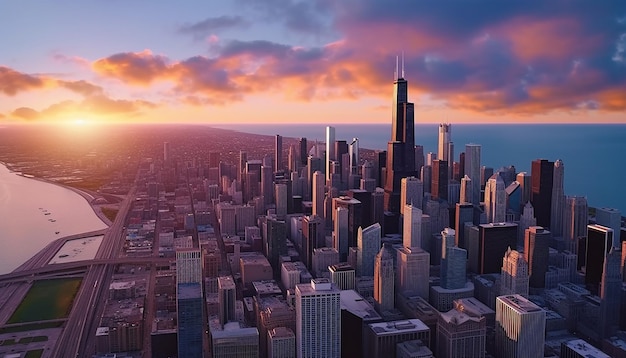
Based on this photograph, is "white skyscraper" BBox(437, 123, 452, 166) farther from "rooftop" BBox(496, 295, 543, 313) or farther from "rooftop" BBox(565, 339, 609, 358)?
"rooftop" BBox(565, 339, 609, 358)

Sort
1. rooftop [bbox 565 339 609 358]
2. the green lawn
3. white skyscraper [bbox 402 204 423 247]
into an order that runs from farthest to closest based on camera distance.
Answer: white skyscraper [bbox 402 204 423 247] < the green lawn < rooftop [bbox 565 339 609 358]

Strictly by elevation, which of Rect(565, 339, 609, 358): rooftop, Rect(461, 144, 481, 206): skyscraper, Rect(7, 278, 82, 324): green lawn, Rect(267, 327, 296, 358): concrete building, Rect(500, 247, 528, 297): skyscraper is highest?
Rect(461, 144, 481, 206): skyscraper

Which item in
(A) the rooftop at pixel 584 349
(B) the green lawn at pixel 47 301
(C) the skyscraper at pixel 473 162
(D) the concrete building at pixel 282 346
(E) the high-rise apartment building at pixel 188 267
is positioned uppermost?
(C) the skyscraper at pixel 473 162

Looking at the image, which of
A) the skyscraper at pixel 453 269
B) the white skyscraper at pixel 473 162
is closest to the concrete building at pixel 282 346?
the skyscraper at pixel 453 269

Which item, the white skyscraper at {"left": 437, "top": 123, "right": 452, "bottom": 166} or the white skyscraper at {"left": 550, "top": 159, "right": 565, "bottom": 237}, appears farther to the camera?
the white skyscraper at {"left": 437, "top": 123, "right": 452, "bottom": 166}

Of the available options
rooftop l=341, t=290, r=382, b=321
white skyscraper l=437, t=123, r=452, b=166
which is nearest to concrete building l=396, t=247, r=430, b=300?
rooftop l=341, t=290, r=382, b=321

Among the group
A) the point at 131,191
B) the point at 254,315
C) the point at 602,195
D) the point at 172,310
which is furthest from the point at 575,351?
the point at 131,191

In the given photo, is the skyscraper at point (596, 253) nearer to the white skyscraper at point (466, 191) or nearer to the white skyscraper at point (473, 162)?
the white skyscraper at point (466, 191)
